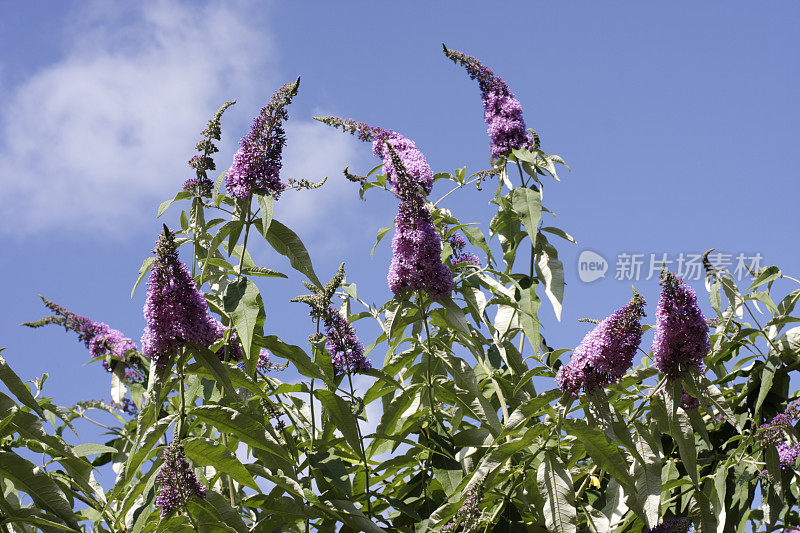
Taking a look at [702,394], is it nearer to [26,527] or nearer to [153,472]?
[153,472]

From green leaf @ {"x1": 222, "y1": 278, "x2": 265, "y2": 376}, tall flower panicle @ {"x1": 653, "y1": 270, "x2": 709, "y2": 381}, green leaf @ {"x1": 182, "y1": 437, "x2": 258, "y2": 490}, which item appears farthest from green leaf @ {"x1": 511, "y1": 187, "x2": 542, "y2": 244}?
green leaf @ {"x1": 182, "y1": 437, "x2": 258, "y2": 490}

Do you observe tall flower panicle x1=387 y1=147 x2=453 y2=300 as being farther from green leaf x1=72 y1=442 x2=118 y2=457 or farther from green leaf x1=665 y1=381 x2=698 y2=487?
green leaf x1=72 y1=442 x2=118 y2=457

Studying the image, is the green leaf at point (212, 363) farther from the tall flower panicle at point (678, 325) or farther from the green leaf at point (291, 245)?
the tall flower panicle at point (678, 325)

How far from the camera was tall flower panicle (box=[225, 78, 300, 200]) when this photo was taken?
10.7ft

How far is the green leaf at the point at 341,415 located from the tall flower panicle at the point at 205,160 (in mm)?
1180

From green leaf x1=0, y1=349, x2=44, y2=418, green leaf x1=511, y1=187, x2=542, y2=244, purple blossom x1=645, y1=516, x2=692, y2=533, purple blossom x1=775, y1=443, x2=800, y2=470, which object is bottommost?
purple blossom x1=645, y1=516, x2=692, y2=533

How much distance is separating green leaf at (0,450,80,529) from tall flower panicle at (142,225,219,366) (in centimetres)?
58

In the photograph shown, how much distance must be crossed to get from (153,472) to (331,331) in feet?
3.69

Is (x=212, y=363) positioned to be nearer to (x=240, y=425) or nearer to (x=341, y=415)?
(x=240, y=425)

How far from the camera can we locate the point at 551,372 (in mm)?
3990

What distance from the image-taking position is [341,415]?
3225 mm

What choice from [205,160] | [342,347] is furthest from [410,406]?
[205,160]

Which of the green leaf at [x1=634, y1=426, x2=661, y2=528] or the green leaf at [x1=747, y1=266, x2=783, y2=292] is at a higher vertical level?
the green leaf at [x1=747, y1=266, x2=783, y2=292]

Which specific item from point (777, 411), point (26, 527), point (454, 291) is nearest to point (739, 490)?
point (777, 411)
